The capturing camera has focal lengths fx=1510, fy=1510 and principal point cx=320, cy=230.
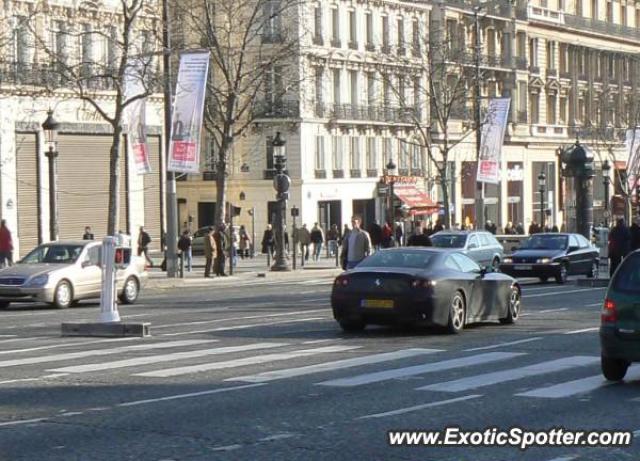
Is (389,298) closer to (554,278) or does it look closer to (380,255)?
(380,255)

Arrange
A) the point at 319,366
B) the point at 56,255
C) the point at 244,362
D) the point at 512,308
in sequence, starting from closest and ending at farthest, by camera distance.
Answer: the point at 319,366
the point at 244,362
the point at 512,308
the point at 56,255

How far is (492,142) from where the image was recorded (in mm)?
60281

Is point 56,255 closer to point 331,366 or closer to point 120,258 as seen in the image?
point 120,258

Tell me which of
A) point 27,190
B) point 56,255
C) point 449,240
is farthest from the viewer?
point 27,190

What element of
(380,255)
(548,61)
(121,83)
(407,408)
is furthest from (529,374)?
(548,61)

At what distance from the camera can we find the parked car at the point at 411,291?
2266 centimetres

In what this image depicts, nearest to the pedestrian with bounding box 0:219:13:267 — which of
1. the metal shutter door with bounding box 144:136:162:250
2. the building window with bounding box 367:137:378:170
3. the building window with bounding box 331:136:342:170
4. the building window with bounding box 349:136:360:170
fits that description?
the metal shutter door with bounding box 144:136:162:250

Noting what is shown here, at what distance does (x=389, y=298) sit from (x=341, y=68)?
2280 inches

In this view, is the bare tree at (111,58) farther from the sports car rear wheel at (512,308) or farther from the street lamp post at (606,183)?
the street lamp post at (606,183)

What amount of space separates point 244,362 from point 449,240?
24281 mm

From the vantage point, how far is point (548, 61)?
97250mm

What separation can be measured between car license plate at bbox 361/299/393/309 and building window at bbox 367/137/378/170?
60.6m

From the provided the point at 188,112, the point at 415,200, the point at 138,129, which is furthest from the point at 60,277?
the point at 415,200

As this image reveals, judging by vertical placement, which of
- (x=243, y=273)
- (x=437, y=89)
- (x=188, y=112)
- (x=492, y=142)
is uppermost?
(x=437, y=89)
